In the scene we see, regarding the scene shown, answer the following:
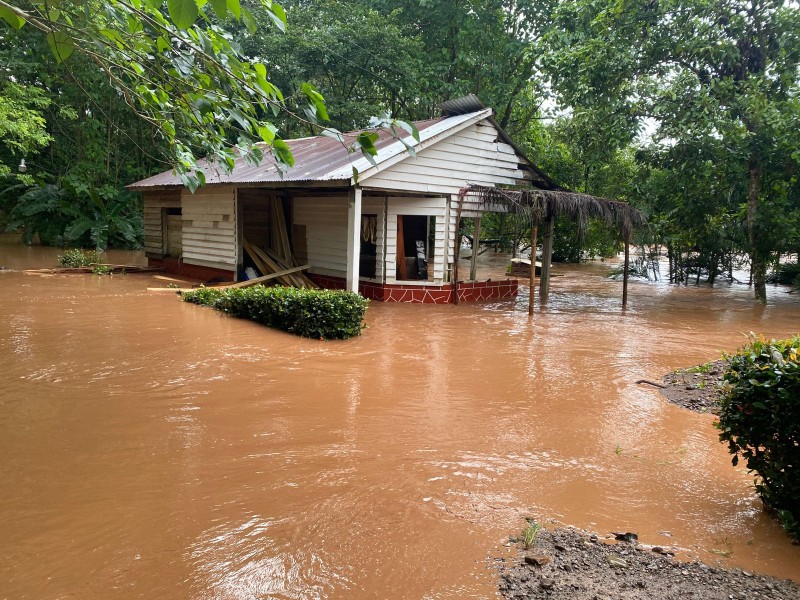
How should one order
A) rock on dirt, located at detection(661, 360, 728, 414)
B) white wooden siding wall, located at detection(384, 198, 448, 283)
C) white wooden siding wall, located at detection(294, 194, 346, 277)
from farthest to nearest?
white wooden siding wall, located at detection(294, 194, 346, 277) < white wooden siding wall, located at detection(384, 198, 448, 283) < rock on dirt, located at detection(661, 360, 728, 414)

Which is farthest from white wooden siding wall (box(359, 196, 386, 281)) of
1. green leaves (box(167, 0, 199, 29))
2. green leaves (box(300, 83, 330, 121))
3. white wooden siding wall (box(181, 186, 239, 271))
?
green leaves (box(167, 0, 199, 29))

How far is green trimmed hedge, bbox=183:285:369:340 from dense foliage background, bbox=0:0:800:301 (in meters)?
2.97

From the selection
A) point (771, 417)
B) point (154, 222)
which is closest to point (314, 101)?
point (771, 417)

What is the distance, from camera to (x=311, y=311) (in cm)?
1024

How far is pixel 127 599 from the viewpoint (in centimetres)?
329

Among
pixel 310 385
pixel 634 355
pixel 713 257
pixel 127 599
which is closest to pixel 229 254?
pixel 310 385

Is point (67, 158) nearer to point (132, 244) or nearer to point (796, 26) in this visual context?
point (132, 244)

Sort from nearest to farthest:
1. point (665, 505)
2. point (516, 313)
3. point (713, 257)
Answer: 1. point (665, 505)
2. point (516, 313)
3. point (713, 257)

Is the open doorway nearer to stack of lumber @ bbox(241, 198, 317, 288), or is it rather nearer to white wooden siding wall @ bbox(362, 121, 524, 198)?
white wooden siding wall @ bbox(362, 121, 524, 198)

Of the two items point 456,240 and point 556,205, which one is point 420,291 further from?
point 556,205

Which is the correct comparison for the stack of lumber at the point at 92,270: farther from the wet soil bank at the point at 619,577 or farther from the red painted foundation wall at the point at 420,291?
the wet soil bank at the point at 619,577

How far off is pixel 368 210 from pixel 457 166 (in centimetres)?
245

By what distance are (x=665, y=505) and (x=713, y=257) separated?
20.4m

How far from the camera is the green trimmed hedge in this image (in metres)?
10.2
